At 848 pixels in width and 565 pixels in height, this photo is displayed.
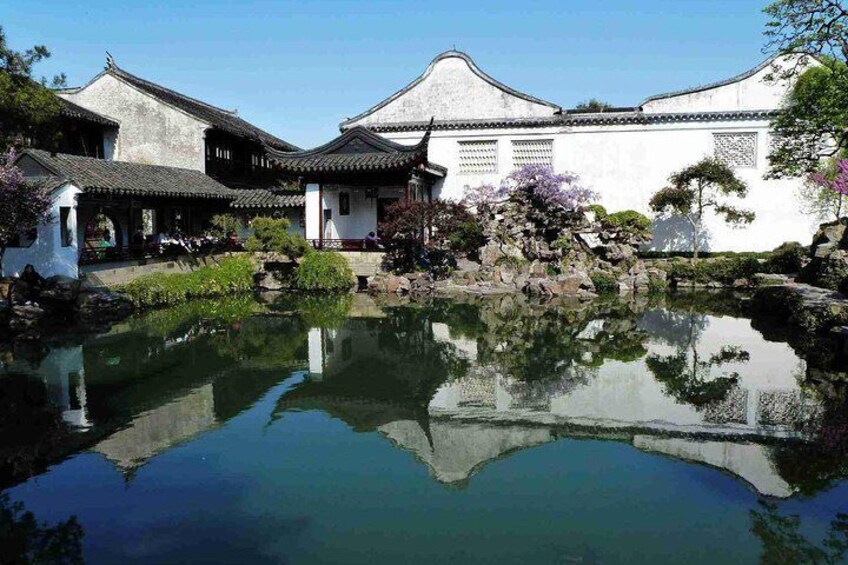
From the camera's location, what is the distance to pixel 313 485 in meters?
5.53

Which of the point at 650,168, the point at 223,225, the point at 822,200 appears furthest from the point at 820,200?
the point at 223,225

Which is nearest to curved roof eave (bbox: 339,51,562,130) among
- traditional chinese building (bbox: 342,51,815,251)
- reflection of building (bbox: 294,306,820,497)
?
traditional chinese building (bbox: 342,51,815,251)

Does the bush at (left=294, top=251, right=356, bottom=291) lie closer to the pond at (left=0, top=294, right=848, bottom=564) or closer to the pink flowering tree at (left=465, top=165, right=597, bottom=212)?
the pink flowering tree at (left=465, top=165, right=597, bottom=212)

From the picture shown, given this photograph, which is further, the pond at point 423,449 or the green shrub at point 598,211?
the green shrub at point 598,211

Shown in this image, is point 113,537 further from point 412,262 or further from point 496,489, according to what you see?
point 412,262

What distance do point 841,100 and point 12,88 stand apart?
16659mm

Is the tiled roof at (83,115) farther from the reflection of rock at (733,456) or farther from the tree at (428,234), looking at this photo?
the reflection of rock at (733,456)

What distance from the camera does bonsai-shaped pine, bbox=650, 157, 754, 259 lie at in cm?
2075

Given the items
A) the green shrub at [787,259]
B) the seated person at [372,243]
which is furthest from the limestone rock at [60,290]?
the green shrub at [787,259]

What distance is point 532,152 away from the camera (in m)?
23.8

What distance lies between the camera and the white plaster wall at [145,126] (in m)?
22.4

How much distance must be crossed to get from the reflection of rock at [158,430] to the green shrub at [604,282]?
14.0m

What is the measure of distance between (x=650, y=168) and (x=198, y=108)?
1790 cm

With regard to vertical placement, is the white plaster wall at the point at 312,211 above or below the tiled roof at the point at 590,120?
below
